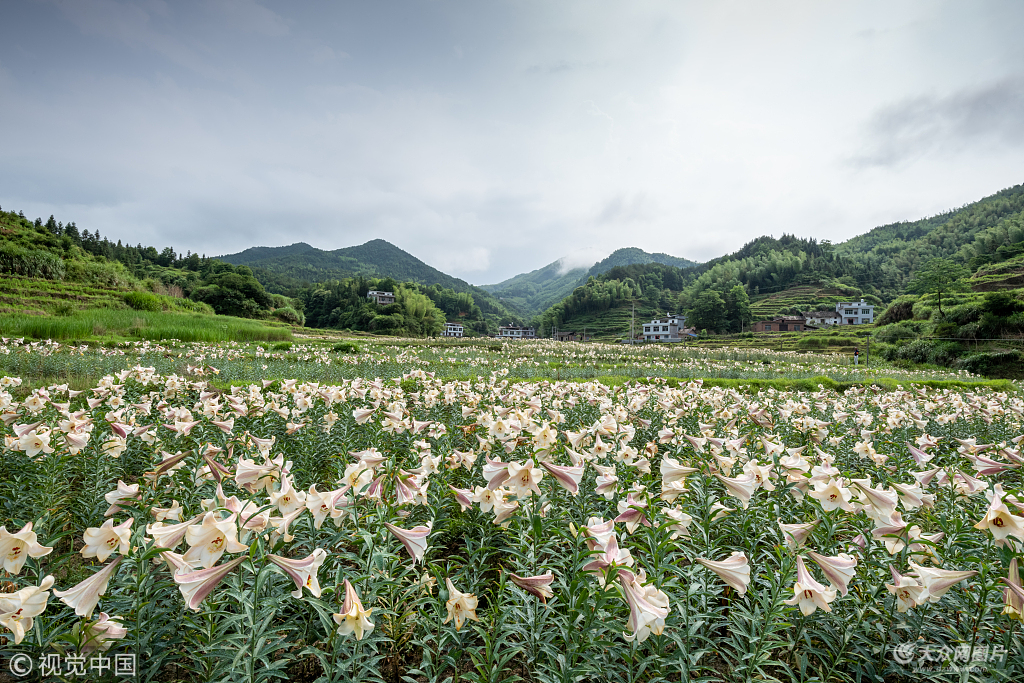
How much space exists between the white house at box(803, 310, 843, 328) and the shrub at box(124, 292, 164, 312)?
78.2 m

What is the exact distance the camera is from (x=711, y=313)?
231ft

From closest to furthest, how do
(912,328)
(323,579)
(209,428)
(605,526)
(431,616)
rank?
(605,526)
(323,579)
(431,616)
(209,428)
(912,328)

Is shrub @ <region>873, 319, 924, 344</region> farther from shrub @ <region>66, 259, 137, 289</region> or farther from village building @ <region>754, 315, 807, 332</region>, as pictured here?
shrub @ <region>66, 259, 137, 289</region>

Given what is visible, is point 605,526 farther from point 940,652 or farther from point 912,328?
point 912,328

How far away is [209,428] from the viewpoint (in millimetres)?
4168

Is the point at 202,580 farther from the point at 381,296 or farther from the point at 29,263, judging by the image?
the point at 381,296

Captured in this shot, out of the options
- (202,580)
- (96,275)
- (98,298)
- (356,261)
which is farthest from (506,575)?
(356,261)

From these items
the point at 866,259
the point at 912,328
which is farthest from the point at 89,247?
the point at 866,259

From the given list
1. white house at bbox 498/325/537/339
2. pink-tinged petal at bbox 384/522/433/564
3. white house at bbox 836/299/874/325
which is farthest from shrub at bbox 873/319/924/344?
white house at bbox 498/325/537/339

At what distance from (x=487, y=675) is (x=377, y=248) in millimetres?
213845

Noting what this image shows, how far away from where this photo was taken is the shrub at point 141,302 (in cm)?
2740

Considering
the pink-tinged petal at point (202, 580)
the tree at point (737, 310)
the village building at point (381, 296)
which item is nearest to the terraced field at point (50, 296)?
the pink-tinged petal at point (202, 580)

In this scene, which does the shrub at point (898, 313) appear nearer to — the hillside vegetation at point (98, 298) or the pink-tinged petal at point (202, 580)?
the pink-tinged petal at point (202, 580)

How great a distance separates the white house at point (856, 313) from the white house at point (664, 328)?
962 inches
